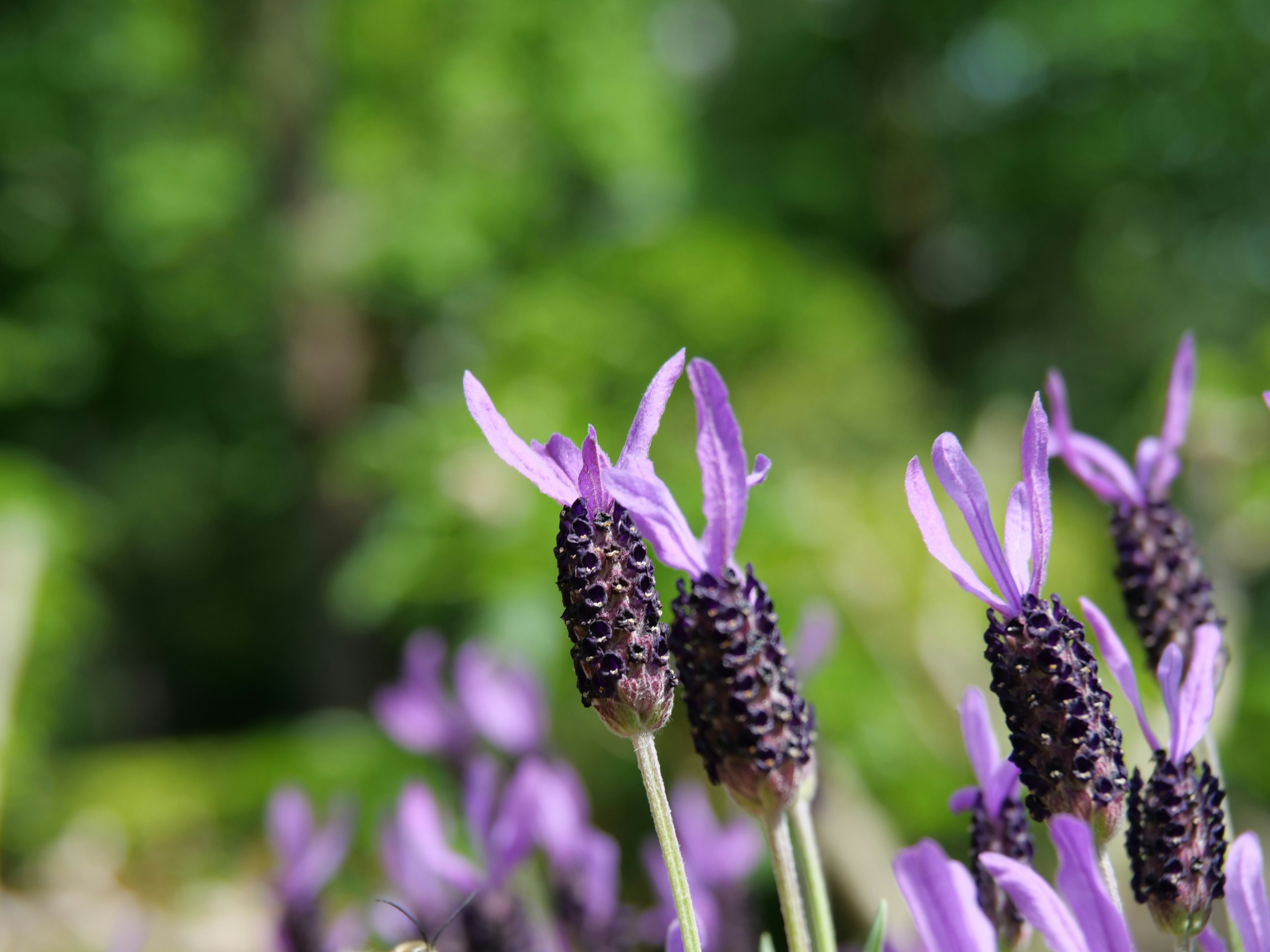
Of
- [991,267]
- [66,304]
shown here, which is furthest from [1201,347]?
[66,304]

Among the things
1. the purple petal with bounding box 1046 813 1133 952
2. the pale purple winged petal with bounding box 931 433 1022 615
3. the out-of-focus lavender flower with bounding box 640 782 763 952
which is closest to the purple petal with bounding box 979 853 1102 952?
the purple petal with bounding box 1046 813 1133 952

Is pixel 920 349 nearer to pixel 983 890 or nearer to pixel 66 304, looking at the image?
pixel 66 304

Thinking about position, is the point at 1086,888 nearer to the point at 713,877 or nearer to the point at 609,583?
the point at 609,583

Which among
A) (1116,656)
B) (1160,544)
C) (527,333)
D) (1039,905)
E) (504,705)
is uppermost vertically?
(527,333)

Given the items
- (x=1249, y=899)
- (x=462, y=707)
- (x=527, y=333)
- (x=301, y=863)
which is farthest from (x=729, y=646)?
(x=527, y=333)

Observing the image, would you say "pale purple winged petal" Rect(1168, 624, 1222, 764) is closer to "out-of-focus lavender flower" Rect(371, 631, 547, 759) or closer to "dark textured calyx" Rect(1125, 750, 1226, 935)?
"dark textured calyx" Rect(1125, 750, 1226, 935)

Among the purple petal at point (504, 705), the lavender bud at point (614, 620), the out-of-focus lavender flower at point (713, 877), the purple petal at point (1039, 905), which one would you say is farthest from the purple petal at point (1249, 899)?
the purple petal at point (504, 705)
